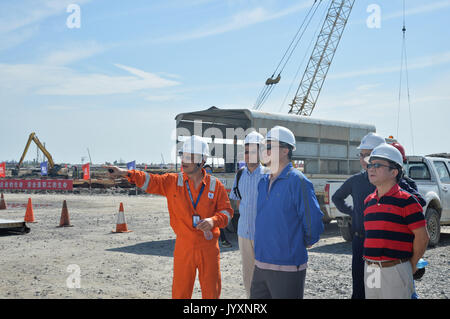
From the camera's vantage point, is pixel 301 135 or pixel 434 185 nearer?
pixel 434 185

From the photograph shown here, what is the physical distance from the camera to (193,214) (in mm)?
4363

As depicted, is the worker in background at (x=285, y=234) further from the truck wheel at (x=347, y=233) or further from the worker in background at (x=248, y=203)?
the truck wheel at (x=347, y=233)

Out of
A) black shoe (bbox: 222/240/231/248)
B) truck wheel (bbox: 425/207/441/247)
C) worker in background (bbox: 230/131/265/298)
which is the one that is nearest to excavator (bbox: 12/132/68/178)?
black shoe (bbox: 222/240/231/248)

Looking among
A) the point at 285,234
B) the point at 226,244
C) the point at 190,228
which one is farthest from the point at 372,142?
the point at 226,244

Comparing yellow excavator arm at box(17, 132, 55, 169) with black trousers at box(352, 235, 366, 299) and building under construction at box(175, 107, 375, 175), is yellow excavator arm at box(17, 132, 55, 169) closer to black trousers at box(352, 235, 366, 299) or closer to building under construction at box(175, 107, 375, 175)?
building under construction at box(175, 107, 375, 175)

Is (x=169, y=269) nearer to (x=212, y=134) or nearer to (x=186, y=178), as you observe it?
(x=186, y=178)

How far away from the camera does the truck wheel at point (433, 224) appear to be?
10.2 meters

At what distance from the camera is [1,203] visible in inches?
755

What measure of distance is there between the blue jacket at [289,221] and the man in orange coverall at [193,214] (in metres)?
0.73

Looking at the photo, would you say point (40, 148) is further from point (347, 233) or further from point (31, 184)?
point (347, 233)

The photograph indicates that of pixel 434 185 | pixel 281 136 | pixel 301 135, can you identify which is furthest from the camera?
pixel 301 135

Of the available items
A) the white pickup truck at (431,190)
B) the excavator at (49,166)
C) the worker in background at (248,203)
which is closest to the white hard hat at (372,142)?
the worker in background at (248,203)

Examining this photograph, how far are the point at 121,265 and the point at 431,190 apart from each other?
6786mm
